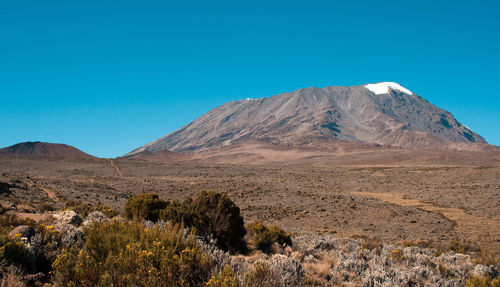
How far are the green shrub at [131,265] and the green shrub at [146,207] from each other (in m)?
8.47

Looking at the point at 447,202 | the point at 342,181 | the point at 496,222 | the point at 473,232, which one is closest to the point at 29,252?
the point at 473,232

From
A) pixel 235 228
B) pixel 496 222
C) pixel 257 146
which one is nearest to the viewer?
pixel 235 228

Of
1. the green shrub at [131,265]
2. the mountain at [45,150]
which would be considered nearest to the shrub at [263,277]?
the green shrub at [131,265]

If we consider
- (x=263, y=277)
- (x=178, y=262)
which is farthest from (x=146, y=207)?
(x=263, y=277)

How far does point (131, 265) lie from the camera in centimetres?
412

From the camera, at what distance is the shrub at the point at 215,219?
895 centimetres

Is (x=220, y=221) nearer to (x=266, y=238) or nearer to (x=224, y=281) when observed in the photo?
(x=266, y=238)

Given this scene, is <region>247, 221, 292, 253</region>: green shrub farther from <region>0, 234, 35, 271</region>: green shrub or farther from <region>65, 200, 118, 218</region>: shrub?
<region>65, 200, 118, 218</region>: shrub

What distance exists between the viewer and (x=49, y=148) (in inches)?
4887

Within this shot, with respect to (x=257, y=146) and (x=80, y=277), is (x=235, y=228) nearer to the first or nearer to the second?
(x=80, y=277)

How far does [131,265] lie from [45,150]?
14037 centimetres

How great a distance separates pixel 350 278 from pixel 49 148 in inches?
5612

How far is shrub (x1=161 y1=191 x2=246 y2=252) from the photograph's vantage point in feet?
29.4

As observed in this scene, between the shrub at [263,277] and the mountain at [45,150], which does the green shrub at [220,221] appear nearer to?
the shrub at [263,277]
